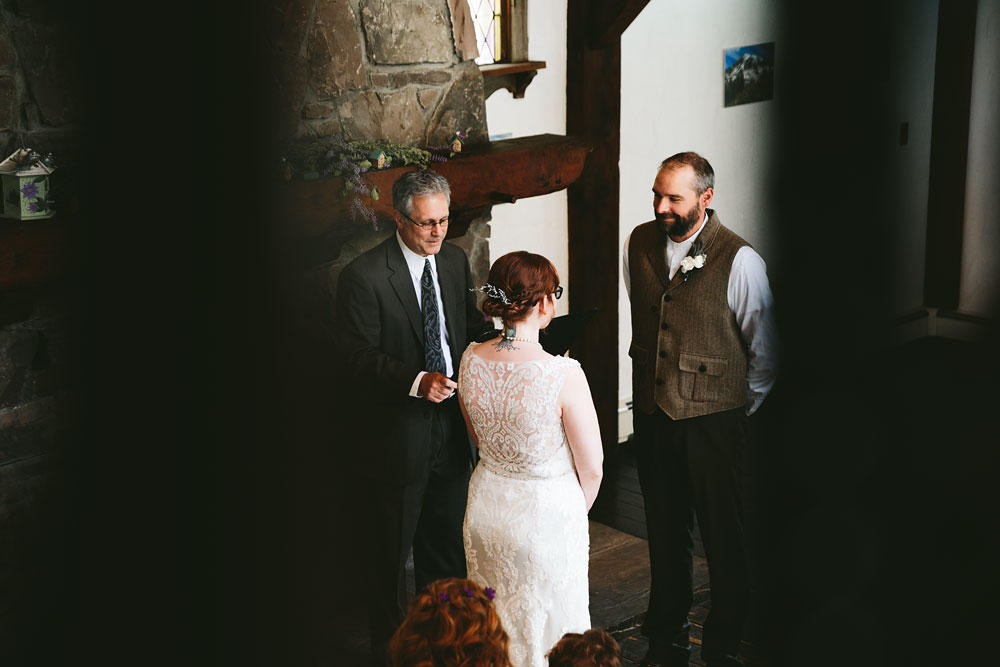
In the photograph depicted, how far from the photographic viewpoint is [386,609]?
9.28ft

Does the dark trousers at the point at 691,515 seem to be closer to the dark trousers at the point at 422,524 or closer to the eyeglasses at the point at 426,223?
the dark trousers at the point at 422,524

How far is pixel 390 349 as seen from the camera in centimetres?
271

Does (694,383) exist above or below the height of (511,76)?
below

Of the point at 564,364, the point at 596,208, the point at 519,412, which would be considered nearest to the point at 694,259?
the point at 564,364

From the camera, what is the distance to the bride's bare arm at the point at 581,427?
2195 millimetres

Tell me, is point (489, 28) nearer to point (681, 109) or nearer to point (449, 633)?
point (681, 109)

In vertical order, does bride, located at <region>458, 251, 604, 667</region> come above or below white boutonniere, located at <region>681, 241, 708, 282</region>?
below

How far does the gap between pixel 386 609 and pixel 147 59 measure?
6.86ft

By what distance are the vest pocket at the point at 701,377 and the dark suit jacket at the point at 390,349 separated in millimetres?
610

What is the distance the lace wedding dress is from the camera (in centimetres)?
221

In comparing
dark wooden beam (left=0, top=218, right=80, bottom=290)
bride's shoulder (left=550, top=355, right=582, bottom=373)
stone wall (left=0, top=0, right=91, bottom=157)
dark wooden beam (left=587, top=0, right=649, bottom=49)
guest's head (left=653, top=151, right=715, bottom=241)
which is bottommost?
bride's shoulder (left=550, top=355, right=582, bottom=373)

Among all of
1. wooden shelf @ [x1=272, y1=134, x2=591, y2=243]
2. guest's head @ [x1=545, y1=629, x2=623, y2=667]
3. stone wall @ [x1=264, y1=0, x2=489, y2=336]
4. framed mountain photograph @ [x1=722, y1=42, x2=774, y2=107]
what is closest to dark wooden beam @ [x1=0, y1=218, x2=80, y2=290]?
wooden shelf @ [x1=272, y1=134, x2=591, y2=243]

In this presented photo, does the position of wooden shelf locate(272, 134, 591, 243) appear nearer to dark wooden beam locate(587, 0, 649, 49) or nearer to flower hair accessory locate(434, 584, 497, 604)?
dark wooden beam locate(587, 0, 649, 49)

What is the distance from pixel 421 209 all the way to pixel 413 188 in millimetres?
56
